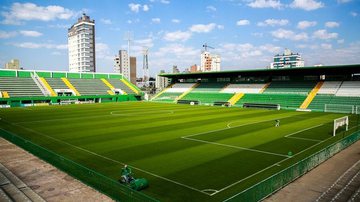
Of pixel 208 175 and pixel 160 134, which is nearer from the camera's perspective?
pixel 208 175

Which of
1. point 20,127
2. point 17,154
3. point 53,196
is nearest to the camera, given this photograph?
point 53,196

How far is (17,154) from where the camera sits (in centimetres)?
2284

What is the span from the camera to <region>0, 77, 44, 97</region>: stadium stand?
71.8 meters

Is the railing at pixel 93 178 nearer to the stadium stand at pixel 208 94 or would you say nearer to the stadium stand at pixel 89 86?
the stadium stand at pixel 208 94

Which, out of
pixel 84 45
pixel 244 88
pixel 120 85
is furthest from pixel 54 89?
pixel 84 45

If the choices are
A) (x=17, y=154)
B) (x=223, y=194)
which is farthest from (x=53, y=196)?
(x=17, y=154)

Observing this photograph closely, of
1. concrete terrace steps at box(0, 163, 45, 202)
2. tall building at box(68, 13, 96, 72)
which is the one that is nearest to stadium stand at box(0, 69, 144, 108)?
concrete terrace steps at box(0, 163, 45, 202)

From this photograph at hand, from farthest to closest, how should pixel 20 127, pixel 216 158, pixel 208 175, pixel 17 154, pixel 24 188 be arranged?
pixel 20 127 → pixel 17 154 → pixel 216 158 → pixel 208 175 → pixel 24 188

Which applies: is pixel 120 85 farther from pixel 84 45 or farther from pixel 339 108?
pixel 84 45

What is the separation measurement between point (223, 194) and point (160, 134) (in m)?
16.6

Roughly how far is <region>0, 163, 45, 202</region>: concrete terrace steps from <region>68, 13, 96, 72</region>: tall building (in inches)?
6580

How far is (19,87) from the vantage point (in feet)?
246

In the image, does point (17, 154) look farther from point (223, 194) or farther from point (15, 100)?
point (15, 100)

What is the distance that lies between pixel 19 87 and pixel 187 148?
6859cm
